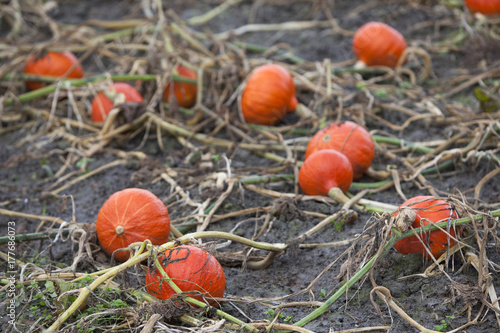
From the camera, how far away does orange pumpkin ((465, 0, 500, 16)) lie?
5.80m

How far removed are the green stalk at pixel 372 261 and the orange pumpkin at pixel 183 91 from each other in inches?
116

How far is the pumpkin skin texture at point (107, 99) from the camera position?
4.80 metres

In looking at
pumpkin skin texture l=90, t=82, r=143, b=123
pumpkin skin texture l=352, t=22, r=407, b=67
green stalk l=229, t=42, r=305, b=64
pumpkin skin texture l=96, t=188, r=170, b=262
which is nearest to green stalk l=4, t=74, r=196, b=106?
pumpkin skin texture l=90, t=82, r=143, b=123

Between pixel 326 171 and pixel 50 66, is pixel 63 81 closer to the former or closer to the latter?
pixel 50 66

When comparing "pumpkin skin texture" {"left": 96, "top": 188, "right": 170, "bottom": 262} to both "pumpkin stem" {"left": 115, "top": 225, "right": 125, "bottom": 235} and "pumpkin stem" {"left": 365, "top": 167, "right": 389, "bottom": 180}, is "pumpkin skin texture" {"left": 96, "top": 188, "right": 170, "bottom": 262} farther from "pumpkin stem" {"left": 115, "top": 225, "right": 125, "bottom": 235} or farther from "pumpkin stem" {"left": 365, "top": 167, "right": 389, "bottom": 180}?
"pumpkin stem" {"left": 365, "top": 167, "right": 389, "bottom": 180}

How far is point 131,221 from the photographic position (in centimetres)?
298

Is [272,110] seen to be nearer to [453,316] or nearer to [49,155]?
[49,155]

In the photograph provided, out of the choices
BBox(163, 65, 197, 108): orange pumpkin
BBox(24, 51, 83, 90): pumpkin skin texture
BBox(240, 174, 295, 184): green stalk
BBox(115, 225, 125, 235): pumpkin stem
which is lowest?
BBox(240, 174, 295, 184): green stalk

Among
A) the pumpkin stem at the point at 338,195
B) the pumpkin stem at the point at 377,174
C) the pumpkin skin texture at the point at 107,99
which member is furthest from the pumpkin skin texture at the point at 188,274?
the pumpkin skin texture at the point at 107,99

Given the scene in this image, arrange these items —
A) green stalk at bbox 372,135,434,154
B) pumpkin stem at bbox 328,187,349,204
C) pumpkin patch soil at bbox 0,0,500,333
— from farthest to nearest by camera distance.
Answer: green stalk at bbox 372,135,434,154 → pumpkin stem at bbox 328,187,349,204 → pumpkin patch soil at bbox 0,0,500,333

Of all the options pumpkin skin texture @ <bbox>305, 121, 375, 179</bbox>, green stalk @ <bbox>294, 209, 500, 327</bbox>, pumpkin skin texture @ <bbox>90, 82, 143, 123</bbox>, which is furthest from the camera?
pumpkin skin texture @ <bbox>90, 82, 143, 123</bbox>

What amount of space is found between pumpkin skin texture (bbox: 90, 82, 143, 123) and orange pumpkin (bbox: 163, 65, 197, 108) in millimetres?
281

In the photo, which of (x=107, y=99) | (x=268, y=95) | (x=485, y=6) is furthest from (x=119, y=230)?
(x=485, y=6)

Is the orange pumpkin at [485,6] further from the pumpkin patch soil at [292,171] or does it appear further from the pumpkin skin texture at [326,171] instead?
the pumpkin skin texture at [326,171]
